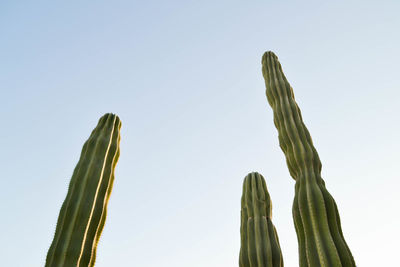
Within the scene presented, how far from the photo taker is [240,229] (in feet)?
14.5

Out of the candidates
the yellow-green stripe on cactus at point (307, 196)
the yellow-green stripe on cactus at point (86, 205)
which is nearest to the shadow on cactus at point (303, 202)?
the yellow-green stripe on cactus at point (307, 196)

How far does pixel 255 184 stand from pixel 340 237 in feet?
5.22

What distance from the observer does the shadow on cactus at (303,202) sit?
292cm

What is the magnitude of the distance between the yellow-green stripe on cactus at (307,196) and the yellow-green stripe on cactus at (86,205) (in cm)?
167

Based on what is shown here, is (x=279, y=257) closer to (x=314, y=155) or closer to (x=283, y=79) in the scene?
(x=314, y=155)

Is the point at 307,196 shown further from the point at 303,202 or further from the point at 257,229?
the point at 257,229

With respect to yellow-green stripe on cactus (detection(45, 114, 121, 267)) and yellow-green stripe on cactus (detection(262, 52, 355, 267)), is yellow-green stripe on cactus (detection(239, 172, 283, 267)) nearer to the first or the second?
yellow-green stripe on cactus (detection(262, 52, 355, 267))

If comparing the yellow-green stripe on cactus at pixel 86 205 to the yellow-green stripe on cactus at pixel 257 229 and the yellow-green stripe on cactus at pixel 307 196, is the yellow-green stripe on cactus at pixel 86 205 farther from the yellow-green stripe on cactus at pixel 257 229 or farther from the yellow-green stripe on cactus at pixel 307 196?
the yellow-green stripe on cactus at pixel 307 196

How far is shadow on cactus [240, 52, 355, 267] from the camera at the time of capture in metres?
2.92

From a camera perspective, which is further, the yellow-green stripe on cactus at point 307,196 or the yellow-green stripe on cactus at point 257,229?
the yellow-green stripe on cactus at point 257,229

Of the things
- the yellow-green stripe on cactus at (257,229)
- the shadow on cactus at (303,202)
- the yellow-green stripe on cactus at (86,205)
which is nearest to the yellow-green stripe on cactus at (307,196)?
the shadow on cactus at (303,202)

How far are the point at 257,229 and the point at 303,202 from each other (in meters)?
0.90

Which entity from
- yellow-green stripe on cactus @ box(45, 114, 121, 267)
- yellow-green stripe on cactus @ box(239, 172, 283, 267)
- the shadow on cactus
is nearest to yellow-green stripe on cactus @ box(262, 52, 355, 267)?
the shadow on cactus

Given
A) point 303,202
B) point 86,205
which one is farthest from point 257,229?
point 86,205
